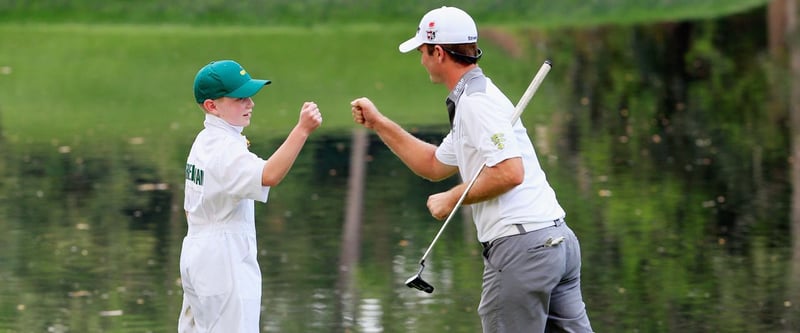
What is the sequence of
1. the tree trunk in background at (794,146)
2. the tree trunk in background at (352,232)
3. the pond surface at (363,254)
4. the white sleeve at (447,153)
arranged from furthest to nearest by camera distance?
1. the tree trunk in background at (352,232)
2. the tree trunk in background at (794,146)
3. the pond surface at (363,254)
4. the white sleeve at (447,153)

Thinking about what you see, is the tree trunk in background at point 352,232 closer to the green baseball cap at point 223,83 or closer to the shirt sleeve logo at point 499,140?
the green baseball cap at point 223,83

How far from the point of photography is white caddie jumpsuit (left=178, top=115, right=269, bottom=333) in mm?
5600

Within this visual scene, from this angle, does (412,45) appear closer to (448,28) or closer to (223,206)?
(448,28)

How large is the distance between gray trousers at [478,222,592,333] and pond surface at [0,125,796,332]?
255cm

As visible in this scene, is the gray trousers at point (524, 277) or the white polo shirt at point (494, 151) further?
the gray trousers at point (524, 277)

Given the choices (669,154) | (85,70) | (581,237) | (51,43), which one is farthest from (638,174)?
(51,43)

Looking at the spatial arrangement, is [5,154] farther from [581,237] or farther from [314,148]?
[581,237]

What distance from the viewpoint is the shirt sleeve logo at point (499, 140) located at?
5512 millimetres

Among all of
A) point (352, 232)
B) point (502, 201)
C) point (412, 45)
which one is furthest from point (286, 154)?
point (352, 232)

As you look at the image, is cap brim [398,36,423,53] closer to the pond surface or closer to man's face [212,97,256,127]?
man's face [212,97,256,127]

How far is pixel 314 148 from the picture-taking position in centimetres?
1552

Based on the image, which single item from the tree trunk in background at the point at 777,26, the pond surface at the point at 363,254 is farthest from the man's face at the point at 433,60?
the tree trunk in background at the point at 777,26

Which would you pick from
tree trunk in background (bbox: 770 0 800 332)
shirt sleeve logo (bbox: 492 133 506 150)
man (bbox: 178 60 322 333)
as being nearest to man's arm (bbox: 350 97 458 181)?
man (bbox: 178 60 322 333)

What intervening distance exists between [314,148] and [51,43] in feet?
34.7
